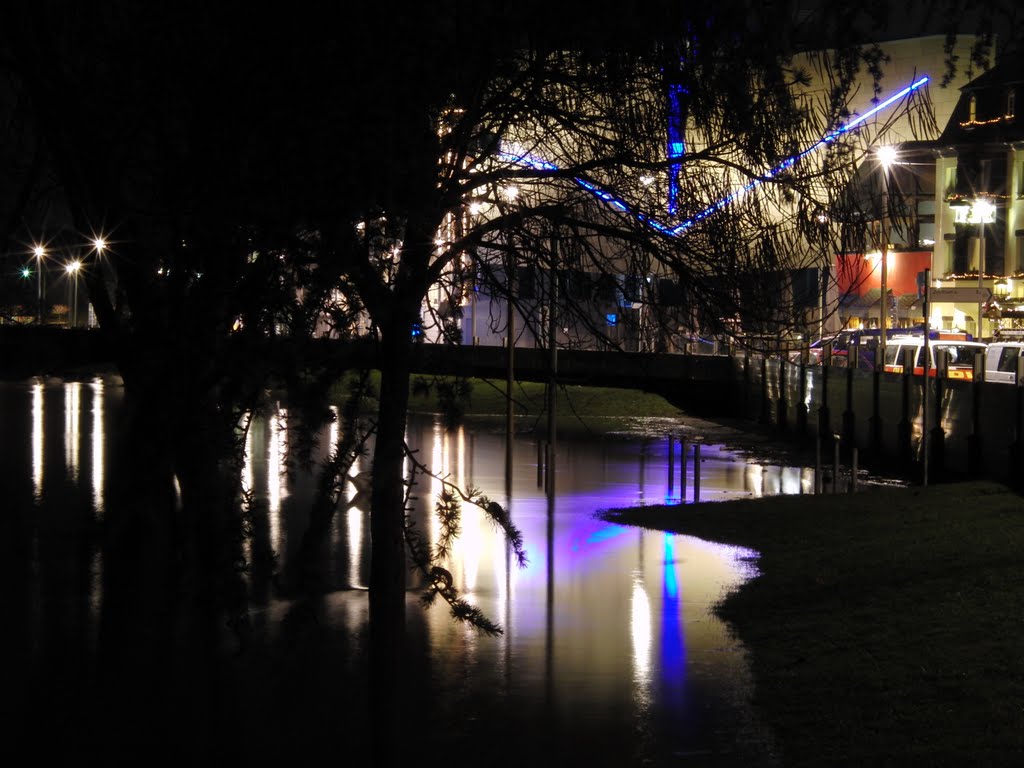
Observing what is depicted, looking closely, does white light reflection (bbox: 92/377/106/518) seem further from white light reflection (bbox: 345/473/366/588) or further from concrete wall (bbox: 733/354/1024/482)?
concrete wall (bbox: 733/354/1024/482)

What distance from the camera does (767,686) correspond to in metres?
9.80

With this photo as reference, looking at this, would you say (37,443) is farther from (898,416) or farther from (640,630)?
(640,630)

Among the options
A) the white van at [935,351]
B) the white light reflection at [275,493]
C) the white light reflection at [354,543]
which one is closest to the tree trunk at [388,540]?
the white light reflection at [354,543]

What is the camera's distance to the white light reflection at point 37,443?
22766 millimetres

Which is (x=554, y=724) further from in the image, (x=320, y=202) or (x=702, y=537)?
(x=702, y=537)

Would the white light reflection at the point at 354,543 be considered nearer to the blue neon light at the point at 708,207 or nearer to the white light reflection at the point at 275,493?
the white light reflection at the point at 275,493

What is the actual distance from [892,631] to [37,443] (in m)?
24.1

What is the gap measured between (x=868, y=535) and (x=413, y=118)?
366 inches

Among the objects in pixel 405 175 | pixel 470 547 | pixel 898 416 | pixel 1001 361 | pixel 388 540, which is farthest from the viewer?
pixel 1001 361

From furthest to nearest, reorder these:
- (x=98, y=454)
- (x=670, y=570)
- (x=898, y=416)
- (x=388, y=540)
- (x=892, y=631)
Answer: (x=898, y=416)
(x=98, y=454)
(x=670, y=570)
(x=892, y=631)
(x=388, y=540)

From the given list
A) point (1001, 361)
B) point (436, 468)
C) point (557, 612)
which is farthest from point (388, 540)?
point (1001, 361)

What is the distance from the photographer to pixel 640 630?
12016 mm

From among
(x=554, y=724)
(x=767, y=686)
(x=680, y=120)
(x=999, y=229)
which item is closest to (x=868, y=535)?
(x=767, y=686)

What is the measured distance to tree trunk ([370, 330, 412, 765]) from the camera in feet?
25.2
